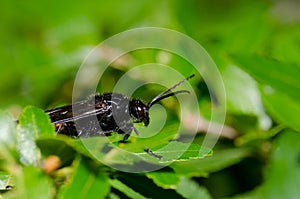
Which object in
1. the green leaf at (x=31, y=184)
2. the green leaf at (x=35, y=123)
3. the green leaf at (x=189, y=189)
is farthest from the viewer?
the green leaf at (x=189, y=189)

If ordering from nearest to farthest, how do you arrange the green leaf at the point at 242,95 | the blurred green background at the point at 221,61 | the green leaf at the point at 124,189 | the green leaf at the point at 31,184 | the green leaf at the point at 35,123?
1. the green leaf at the point at 31,184
2. the green leaf at the point at 35,123
3. the green leaf at the point at 124,189
4. the blurred green background at the point at 221,61
5. the green leaf at the point at 242,95

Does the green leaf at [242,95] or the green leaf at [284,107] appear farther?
the green leaf at [242,95]

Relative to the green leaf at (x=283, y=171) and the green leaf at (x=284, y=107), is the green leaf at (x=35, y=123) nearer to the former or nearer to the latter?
the green leaf at (x=284, y=107)

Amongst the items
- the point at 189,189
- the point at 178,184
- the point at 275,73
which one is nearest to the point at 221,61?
the point at 275,73

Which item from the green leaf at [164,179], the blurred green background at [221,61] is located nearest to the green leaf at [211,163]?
the blurred green background at [221,61]

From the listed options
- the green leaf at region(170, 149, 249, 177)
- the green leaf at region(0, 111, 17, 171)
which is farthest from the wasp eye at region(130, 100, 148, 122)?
the green leaf at region(0, 111, 17, 171)

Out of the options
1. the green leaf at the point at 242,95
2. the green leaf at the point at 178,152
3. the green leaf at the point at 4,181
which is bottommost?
the green leaf at the point at 178,152

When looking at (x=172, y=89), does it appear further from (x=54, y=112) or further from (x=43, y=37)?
(x=43, y=37)
